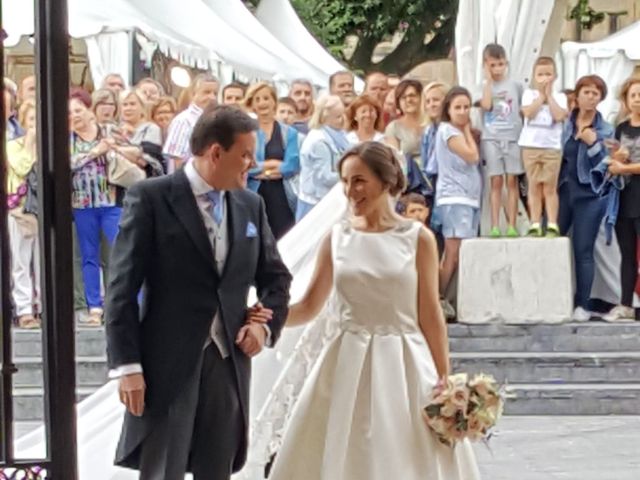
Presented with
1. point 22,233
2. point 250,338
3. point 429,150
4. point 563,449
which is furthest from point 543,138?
point 250,338

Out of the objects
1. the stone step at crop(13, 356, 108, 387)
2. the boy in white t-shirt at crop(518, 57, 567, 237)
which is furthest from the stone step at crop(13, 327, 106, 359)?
the boy in white t-shirt at crop(518, 57, 567, 237)

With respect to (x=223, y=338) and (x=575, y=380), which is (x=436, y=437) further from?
(x=575, y=380)

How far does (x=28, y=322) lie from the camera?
1300 centimetres

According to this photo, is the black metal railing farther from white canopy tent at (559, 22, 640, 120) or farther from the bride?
white canopy tent at (559, 22, 640, 120)

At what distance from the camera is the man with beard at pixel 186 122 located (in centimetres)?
1330

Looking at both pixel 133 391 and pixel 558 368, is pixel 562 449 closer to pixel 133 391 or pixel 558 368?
pixel 558 368

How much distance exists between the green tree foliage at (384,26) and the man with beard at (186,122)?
2043cm

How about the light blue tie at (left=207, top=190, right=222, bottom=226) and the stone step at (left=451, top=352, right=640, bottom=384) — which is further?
the stone step at (left=451, top=352, right=640, bottom=384)

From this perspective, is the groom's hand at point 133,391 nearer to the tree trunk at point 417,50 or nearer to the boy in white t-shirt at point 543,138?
the boy in white t-shirt at point 543,138

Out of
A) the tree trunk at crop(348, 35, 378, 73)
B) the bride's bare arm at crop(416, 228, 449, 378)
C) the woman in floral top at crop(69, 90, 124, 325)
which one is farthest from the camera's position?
the tree trunk at crop(348, 35, 378, 73)

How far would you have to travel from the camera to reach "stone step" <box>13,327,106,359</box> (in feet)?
41.9

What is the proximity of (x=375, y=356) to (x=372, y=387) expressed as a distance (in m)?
0.13

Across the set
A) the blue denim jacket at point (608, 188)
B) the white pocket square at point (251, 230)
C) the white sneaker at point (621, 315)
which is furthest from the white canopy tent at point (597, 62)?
the white pocket square at point (251, 230)

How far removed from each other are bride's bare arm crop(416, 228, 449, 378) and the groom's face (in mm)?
1068
